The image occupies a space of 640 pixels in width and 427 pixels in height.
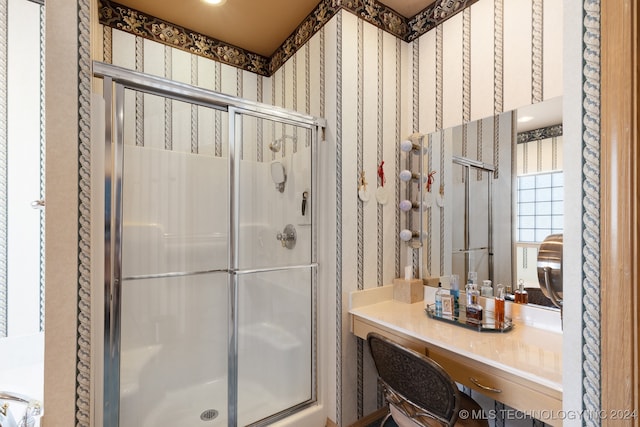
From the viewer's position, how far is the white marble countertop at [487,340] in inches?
43.1

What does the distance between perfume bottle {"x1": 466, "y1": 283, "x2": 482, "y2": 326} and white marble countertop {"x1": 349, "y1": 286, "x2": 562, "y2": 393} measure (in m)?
0.06

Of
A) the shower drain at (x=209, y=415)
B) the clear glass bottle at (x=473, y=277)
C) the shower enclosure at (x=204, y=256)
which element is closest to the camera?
the shower enclosure at (x=204, y=256)

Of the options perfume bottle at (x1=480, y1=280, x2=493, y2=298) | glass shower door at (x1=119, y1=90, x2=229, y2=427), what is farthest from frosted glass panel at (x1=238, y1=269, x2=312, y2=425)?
perfume bottle at (x1=480, y1=280, x2=493, y2=298)

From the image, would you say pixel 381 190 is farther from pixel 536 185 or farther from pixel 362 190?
pixel 536 185

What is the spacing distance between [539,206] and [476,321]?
666 mm

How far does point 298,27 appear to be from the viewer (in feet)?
7.09

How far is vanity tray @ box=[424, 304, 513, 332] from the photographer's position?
1.46 meters

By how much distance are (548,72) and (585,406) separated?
146cm

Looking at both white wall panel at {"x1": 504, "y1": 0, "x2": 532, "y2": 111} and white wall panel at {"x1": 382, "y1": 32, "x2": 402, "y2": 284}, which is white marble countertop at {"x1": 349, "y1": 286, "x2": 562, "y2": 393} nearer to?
white wall panel at {"x1": 382, "y1": 32, "x2": 402, "y2": 284}

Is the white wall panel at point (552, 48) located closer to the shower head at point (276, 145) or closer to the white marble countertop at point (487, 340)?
the white marble countertop at point (487, 340)

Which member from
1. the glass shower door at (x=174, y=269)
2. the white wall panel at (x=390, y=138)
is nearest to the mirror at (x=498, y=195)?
the white wall panel at (x=390, y=138)

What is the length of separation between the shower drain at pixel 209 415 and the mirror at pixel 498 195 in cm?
156

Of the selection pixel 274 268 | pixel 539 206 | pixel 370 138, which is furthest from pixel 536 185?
pixel 274 268

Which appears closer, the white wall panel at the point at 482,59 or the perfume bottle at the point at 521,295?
the perfume bottle at the point at 521,295
